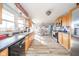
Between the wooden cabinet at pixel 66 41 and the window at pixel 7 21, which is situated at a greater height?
the window at pixel 7 21

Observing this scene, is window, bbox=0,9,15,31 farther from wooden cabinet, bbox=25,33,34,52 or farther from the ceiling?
wooden cabinet, bbox=25,33,34,52

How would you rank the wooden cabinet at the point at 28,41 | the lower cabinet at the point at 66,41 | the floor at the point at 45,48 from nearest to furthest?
1. the floor at the point at 45,48
2. the wooden cabinet at the point at 28,41
3. the lower cabinet at the point at 66,41

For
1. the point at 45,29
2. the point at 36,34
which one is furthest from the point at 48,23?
the point at 36,34

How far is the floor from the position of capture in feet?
7.08

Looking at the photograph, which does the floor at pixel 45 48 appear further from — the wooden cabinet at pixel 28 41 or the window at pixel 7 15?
the window at pixel 7 15

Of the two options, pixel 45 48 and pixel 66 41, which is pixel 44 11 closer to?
pixel 45 48

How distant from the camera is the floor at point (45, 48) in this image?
2.16 meters

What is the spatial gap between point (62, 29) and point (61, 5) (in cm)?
102

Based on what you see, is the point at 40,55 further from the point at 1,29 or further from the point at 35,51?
the point at 1,29

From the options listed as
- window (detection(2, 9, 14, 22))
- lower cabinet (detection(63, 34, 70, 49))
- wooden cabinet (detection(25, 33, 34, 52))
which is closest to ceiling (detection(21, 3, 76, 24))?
window (detection(2, 9, 14, 22))

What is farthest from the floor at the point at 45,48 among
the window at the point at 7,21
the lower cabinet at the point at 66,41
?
the window at the point at 7,21

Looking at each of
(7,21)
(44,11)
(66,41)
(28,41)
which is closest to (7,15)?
(7,21)

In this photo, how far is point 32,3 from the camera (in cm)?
193

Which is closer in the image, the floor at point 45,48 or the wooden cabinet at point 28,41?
the floor at point 45,48
